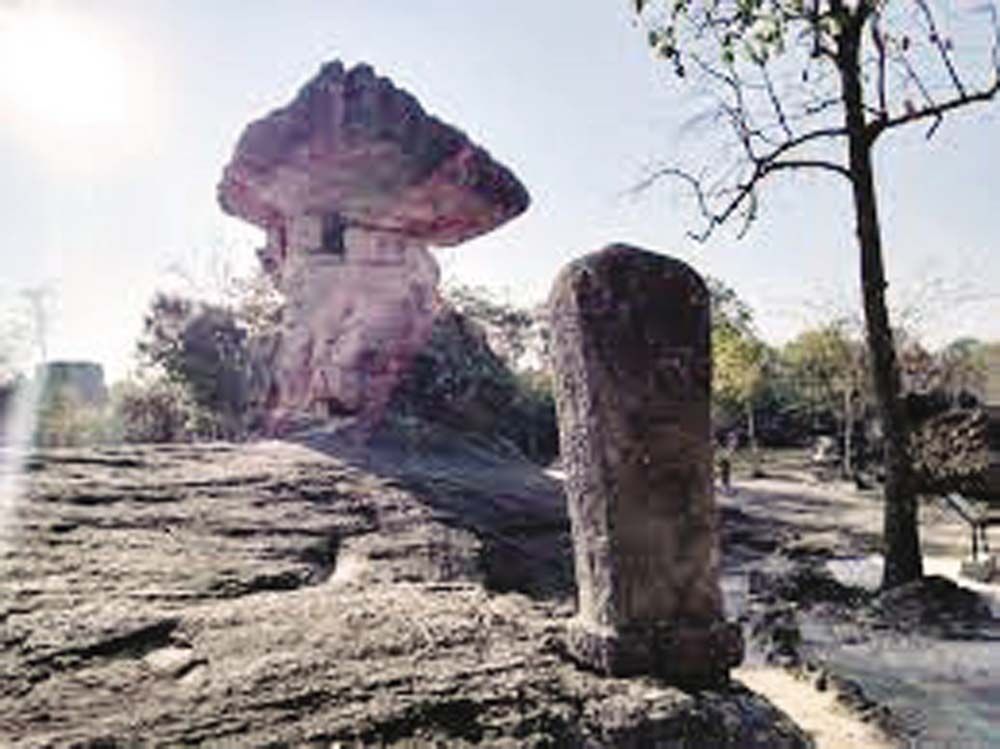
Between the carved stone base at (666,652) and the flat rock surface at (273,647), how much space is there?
3.8 inches

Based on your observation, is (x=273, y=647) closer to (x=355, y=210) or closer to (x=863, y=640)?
(x=863, y=640)

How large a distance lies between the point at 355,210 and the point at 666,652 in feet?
43.6

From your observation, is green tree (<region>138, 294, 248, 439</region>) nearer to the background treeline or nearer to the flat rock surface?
the background treeline

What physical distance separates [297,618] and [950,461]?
39.1 feet

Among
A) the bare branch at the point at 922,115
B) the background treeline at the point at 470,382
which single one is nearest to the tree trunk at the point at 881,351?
the bare branch at the point at 922,115

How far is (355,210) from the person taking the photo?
17.2 metres

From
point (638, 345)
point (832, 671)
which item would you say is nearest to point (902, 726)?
point (832, 671)

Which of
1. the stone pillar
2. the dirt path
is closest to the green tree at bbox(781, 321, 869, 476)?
the dirt path

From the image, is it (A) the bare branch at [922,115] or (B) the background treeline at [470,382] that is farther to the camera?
(B) the background treeline at [470,382]

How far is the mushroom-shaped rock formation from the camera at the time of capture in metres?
16.8

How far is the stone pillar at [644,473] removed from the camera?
4.90 meters

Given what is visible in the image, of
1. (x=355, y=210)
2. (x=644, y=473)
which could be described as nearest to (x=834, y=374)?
(x=355, y=210)

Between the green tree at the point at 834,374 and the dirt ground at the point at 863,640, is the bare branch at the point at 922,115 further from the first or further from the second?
the green tree at the point at 834,374

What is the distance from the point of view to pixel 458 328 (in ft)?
77.4
